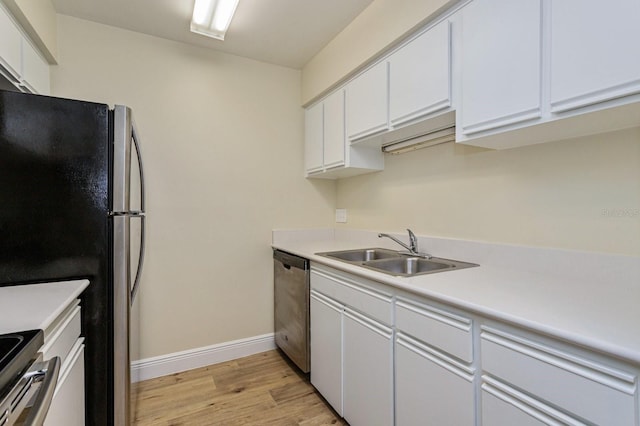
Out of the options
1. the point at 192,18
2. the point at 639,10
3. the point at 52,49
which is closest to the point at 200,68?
the point at 192,18

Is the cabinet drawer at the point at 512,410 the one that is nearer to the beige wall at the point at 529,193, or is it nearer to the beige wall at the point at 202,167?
the beige wall at the point at 529,193

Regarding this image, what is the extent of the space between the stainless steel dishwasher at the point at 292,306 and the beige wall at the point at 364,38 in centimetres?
139

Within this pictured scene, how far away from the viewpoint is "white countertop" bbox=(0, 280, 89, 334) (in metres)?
0.88

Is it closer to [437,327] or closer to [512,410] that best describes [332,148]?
[437,327]

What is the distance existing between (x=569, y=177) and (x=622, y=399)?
3.07 feet

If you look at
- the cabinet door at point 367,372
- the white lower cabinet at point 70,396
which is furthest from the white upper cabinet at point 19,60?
the cabinet door at point 367,372

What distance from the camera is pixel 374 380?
144 centimetres

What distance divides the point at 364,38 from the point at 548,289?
1740 mm

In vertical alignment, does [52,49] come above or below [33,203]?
above

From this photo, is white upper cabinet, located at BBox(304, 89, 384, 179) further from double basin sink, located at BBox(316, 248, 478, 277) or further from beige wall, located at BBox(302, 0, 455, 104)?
double basin sink, located at BBox(316, 248, 478, 277)

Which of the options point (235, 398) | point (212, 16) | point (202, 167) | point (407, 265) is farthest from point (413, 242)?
point (212, 16)

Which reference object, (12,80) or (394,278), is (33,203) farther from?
(394,278)

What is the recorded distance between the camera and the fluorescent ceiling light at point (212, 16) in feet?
5.88

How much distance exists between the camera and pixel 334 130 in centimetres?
238
